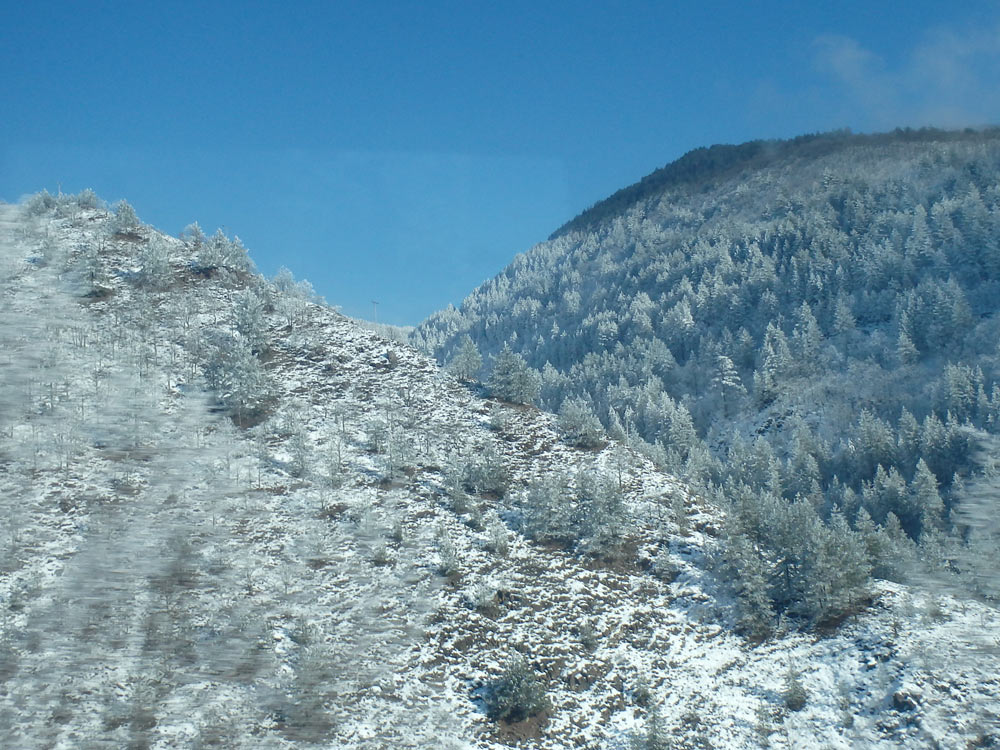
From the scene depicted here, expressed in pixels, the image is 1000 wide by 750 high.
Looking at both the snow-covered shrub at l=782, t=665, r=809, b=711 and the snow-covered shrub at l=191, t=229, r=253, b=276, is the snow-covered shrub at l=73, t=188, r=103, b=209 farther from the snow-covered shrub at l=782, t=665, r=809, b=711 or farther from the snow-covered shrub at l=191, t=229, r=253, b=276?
the snow-covered shrub at l=782, t=665, r=809, b=711

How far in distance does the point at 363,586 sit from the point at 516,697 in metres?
7.91

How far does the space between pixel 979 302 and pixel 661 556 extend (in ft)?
305

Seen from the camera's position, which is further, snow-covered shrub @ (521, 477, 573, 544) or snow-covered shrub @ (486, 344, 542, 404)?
snow-covered shrub @ (486, 344, 542, 404)

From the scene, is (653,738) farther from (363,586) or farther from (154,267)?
(154,267)

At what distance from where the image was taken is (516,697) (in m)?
27.0

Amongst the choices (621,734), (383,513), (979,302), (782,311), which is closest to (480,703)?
(621,734)

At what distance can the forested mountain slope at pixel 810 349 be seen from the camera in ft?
188

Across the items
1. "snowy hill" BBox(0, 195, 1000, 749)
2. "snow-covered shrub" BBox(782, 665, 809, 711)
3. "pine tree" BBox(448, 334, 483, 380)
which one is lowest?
"snow-covered shrub" BBox(782, 665, 809, 711)

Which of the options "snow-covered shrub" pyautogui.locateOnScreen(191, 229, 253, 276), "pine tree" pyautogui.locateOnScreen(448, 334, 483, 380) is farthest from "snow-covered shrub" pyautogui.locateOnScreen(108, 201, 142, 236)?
"pine tree" pyautogui.locateOnScreen(448, 334, 483, 380)

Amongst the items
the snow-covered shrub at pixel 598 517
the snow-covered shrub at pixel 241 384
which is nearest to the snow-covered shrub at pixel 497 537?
the snow-covered shrub at pixel 598 517

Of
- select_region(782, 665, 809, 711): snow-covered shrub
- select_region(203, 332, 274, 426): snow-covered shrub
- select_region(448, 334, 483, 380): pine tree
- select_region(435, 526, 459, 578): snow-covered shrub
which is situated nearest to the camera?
select_region(782, 665, 809, 711): snow-covered shrub

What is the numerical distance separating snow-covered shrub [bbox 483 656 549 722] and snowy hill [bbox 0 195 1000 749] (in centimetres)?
7

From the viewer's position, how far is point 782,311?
5079 inches

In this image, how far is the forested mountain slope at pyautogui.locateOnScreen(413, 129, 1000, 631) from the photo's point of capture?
5719 centimetres
